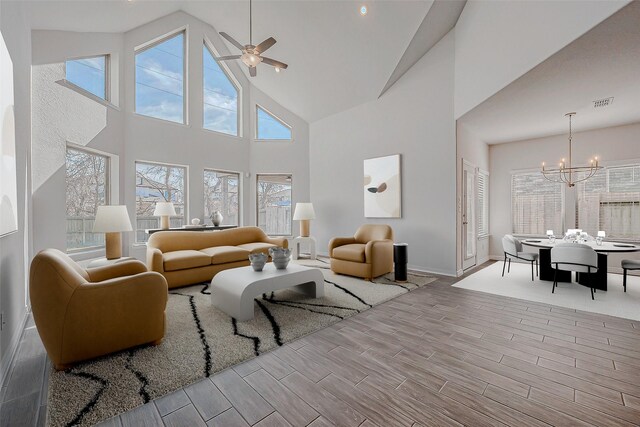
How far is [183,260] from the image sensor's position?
397 centimetres

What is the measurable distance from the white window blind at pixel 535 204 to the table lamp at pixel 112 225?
7.27 metres

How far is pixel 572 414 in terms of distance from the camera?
154 cm

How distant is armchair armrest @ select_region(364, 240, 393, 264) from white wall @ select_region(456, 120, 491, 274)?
123 centimetres

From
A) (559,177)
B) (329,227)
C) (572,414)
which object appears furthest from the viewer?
(329,227)

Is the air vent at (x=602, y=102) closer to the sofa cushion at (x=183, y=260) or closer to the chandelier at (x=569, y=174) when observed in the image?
the chandelier at (x=569, y=174)

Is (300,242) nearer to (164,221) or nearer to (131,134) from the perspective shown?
(164,221)

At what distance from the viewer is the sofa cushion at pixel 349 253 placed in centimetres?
438

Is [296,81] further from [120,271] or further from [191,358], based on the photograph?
[191,358]

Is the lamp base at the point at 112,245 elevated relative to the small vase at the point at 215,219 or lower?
lower

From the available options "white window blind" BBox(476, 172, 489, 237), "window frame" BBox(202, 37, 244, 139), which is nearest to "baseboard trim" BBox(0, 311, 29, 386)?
"window frame" BBox(202, 37, 244, 139)

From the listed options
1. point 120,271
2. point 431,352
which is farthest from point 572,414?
point 120,271

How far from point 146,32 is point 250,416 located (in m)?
6.77

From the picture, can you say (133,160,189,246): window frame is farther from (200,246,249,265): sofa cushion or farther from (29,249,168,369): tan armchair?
(29,249,168,369): tan armchair

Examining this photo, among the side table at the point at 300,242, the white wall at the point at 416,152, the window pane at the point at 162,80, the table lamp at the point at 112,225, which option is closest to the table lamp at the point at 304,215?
the side table at the point at 300,242
